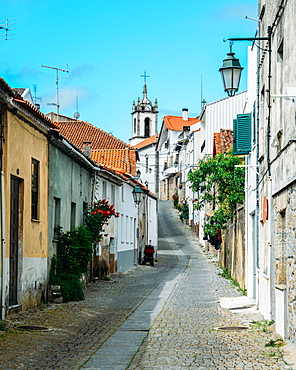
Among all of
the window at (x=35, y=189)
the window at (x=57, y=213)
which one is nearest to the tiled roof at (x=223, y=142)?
the window at (x=57, y=213)

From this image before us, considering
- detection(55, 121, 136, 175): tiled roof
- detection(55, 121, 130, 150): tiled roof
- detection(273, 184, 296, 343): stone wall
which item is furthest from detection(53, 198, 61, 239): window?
detection(55, 121, 130, 150): tiled roof

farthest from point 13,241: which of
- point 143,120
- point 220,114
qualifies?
point 143,120

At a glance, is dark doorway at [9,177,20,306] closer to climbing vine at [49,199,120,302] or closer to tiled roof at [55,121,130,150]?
climbing vine at [49,199,120,302]

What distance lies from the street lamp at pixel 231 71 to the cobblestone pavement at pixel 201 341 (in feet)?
14.8

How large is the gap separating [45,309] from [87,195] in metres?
8.50

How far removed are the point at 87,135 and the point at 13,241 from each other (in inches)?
1109

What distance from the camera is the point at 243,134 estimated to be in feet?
58.0

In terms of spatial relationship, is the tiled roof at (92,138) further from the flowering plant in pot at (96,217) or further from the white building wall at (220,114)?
the flowering plant in pot at (96,217)

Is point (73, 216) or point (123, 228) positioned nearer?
point (73, 216)

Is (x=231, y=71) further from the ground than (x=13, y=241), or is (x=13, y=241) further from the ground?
(x=231, y=71)

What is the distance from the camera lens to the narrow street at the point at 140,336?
27.0 ft

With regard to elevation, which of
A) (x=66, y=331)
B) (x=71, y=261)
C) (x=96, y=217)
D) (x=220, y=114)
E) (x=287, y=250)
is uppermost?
(x=220, y=114)

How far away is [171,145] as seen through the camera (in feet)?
270

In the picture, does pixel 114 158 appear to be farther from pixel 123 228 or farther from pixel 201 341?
pixel 201 341
